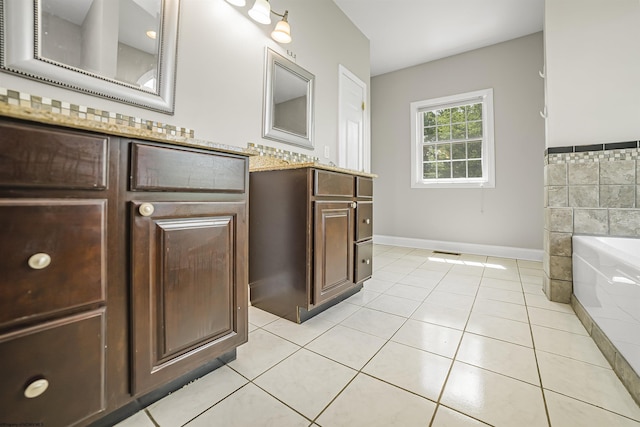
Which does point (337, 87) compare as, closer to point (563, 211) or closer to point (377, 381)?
point (563, 211)

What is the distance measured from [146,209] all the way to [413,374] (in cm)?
113

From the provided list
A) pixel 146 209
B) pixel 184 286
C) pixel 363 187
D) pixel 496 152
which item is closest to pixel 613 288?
pixel 363 187

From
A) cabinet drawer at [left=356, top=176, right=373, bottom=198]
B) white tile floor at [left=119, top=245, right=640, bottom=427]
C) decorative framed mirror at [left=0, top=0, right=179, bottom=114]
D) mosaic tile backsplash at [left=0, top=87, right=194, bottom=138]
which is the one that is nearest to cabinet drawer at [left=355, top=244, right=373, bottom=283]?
white tile floor at [left=119, top=245, right=640, bottom=427]

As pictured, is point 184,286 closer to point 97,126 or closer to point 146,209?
point 146,209

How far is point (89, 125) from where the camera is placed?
2.06 ft

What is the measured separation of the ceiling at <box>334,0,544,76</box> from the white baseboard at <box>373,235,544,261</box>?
2.61m

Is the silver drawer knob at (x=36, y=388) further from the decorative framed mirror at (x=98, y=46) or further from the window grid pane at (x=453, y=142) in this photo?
the window grid pane at (x=453, y=142)

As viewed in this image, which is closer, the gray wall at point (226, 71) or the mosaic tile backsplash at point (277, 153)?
the gray wall at point (226, 71)

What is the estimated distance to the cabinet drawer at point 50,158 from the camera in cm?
54

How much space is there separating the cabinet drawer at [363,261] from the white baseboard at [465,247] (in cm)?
221

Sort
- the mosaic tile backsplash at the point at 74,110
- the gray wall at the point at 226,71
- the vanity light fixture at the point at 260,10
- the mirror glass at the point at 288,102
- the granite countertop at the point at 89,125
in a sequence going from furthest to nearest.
A: the mirror glass at the point at 288,102, the vanity light fixture at the point at 260,10, the gray wall at the point at 226,71, the mosaic tile backsplash at the point at 74,110, the granite countertop at the point at 89,125

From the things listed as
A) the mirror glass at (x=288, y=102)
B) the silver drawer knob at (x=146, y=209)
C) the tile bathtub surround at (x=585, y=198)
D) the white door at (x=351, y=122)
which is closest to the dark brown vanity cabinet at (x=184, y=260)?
the silver drawer knob at (x=146, y=209)

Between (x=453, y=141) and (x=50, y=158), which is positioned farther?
(x=453, y=141)

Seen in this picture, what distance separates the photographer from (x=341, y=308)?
1.68 m
